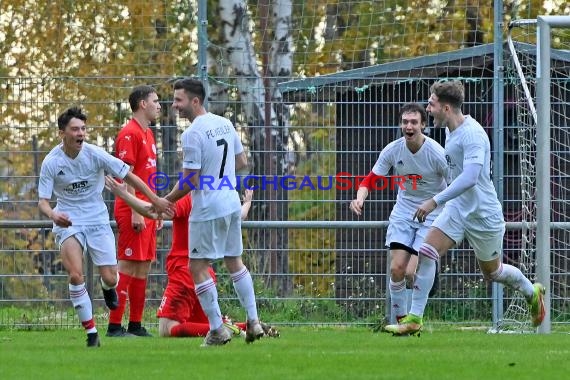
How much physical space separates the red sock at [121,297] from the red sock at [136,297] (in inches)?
2.3

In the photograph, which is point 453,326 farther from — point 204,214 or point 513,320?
point 204,214

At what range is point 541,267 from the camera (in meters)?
13.7

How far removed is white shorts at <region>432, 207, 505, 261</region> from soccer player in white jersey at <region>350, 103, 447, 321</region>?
898mm

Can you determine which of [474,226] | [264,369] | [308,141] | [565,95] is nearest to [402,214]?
[474,226]

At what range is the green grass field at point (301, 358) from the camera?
9.40 m

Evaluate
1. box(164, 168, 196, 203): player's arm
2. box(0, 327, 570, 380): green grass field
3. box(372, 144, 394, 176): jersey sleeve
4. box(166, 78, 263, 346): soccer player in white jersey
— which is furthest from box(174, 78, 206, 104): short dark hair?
box(372, 144, 394, 176): jersey sleeve

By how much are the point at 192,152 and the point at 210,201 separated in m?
0.41

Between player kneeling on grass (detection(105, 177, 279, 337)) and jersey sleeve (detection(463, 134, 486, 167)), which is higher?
jersey sleeve (detection(463, 134, 486, 167))

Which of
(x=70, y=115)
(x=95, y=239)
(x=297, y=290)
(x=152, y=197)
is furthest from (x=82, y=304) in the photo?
(x=297, y=290)

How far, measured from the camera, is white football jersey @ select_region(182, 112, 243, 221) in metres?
11.4

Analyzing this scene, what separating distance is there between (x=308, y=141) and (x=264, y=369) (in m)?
6.00

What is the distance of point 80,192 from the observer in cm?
1216

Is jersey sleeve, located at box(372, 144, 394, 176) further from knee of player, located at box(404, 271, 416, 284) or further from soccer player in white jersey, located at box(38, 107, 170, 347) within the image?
soccer player in white jersey, located at box(38, 107, 170, 347)

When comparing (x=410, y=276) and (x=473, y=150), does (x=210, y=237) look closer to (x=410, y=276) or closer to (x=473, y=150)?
(x=473, y=150)
